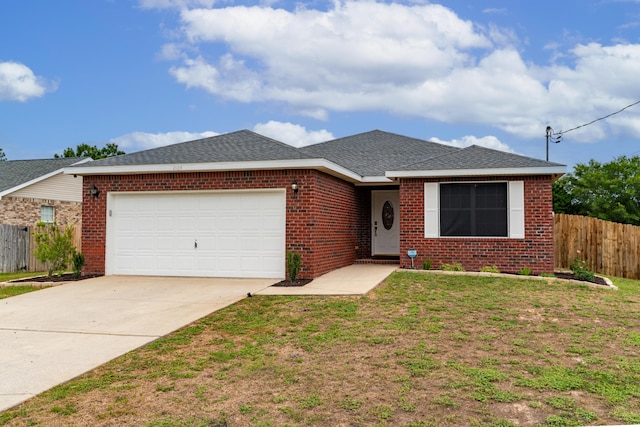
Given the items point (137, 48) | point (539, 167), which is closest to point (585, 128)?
point (539, 167)

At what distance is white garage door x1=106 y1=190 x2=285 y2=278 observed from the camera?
38.2 ft

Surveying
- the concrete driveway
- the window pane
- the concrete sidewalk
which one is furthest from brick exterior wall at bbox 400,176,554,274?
the window pane

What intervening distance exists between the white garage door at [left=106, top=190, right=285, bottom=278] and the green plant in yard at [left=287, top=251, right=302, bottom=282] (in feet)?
2.57

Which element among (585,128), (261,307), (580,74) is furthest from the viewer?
(585,128)

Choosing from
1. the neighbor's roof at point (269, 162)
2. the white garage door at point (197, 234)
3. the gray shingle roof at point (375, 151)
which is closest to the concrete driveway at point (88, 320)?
the white garage door at point (197, 234)

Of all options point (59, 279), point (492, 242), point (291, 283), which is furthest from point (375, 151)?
point (59, 279)

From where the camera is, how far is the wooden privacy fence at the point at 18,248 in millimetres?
16375

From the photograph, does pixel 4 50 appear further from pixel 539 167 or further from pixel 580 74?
pixel 580 74

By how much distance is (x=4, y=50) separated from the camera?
714 inches

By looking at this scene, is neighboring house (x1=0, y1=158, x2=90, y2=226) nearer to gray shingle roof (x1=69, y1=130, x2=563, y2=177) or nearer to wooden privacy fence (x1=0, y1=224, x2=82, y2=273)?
wooden privacy fence (x1=0, y1=224, x2=82, y2=273)

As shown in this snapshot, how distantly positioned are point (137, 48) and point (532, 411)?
14.3 m

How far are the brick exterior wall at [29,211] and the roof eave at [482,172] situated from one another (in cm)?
1621

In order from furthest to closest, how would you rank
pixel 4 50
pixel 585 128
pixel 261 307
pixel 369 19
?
1. pixel 585 128
2. pixel 4 50
3. pixel 369 19
4. pixel 261 307

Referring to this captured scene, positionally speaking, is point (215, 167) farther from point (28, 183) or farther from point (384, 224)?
point (28, 183)
